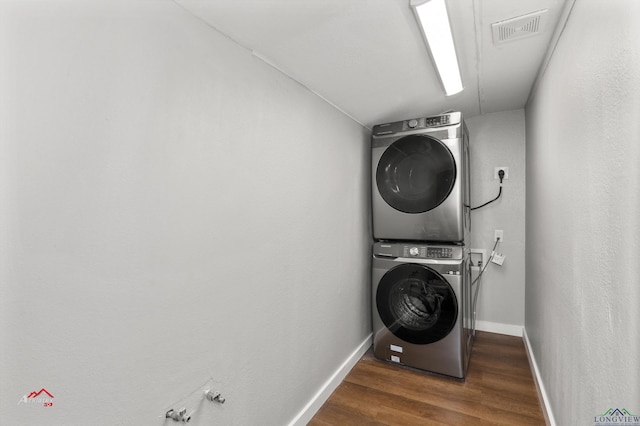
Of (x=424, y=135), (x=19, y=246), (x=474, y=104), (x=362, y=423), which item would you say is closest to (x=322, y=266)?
(x=362, y=423)

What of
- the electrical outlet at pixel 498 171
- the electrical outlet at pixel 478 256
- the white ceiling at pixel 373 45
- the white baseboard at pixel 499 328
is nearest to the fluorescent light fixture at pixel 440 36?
the white ceiling at pixel 373 45

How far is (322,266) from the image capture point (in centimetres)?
191

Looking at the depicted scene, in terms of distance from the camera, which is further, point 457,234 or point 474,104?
point 474,104

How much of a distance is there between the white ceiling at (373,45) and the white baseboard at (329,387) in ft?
6.33

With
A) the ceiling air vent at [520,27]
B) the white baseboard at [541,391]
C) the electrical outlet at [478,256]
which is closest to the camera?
the ceiling air vent at [520,27]

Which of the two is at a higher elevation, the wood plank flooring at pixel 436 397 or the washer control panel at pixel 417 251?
the washer control panel at pixel 417 251

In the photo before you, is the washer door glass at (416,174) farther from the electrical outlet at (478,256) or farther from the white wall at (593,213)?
the electrical outlet at (478,256)

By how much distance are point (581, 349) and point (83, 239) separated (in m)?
1.69

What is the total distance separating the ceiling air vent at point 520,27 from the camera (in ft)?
4.21

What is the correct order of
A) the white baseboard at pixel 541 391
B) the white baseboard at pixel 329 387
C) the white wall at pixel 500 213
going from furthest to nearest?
1. the white wall at pixel 500 213
2. the white baseboard at pixel 329 387
3. the white baseboard at pixel 541 391

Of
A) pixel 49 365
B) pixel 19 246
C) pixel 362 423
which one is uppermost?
pixel 19 246

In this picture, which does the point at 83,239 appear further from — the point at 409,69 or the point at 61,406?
the point at 409,69

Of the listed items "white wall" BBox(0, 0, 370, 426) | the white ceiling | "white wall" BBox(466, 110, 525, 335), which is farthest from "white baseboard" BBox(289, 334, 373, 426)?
the white ceiling

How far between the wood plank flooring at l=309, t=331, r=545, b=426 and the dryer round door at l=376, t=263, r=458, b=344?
1.03ft
